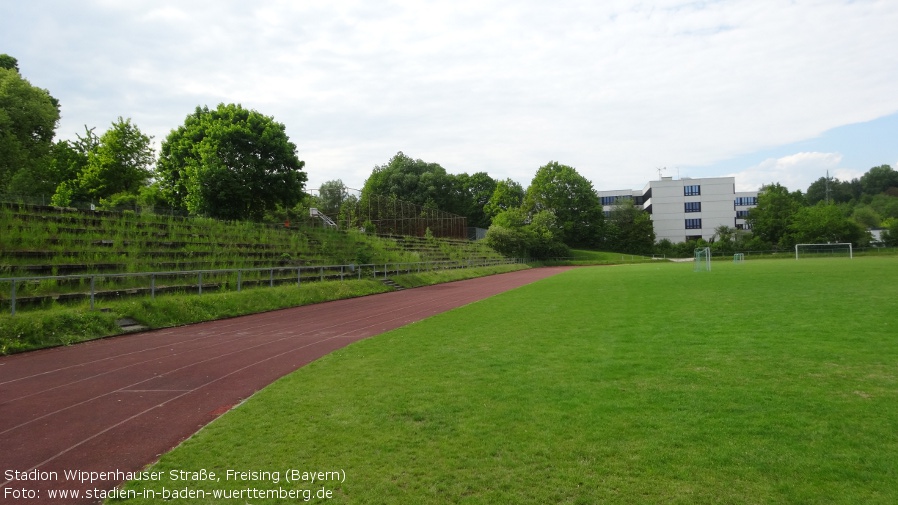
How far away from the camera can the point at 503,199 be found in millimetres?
90188

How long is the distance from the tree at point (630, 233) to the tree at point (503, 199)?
15.7 meters

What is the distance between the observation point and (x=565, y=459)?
426cm

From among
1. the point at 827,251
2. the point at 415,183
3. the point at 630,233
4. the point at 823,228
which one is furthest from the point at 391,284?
the point at 823,228

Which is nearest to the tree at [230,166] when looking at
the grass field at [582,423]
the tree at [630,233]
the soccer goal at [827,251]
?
the grass field at [582,423]

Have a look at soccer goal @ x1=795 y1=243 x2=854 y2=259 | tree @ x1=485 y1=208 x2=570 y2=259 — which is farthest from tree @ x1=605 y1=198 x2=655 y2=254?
soccer goal @ x1=795 y1=243 x2=854 y2=259

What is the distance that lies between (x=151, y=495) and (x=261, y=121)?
31453mm

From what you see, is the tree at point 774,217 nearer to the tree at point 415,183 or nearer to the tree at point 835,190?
the tree at point 415,183

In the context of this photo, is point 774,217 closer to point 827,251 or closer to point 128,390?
point 827,251

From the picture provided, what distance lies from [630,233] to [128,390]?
3419 inches

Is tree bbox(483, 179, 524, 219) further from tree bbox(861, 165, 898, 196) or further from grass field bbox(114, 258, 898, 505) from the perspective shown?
tree bbox(861, 165, 898, 196)

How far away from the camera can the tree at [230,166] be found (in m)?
29.8

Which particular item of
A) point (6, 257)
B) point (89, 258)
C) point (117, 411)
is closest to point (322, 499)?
point (117, 411)

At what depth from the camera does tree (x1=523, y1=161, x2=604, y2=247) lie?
87.4 m

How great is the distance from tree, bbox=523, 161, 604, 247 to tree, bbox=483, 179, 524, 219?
2.58 meters
